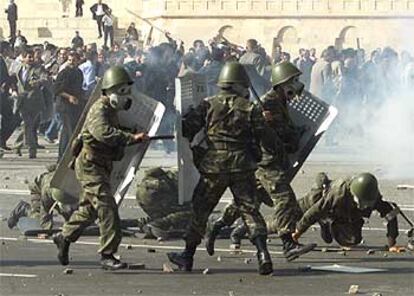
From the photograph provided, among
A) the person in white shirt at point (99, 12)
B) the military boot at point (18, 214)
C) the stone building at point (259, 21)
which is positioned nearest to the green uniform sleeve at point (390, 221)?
the military boot at point (18, 214)

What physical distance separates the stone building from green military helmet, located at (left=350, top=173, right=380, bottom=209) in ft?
120

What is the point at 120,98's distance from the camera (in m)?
12.8

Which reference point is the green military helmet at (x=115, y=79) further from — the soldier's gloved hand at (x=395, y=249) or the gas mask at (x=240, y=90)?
the soldier's gloved hand at (x=395, y=249)

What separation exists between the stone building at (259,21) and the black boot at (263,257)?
3762 cm

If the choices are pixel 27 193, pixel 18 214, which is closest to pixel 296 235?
pixel 18 214

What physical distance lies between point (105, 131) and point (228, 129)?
90 cm

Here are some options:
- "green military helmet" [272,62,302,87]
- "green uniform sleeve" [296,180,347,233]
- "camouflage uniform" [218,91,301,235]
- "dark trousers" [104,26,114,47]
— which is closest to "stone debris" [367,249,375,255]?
"green uniform sleeve" [296,180,347,233]

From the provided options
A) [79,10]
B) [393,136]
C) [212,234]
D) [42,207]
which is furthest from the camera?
[79,10]

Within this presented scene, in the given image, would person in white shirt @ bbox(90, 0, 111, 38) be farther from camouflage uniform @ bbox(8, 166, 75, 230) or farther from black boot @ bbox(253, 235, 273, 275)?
black boot @ bbox(253, 235, 273, 275)

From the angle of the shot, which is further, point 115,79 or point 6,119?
point 6,119

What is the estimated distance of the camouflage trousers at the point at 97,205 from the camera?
12781 mm

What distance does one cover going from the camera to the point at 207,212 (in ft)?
42.4

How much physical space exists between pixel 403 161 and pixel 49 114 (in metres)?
6.49

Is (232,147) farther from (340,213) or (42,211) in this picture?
(42,211)
